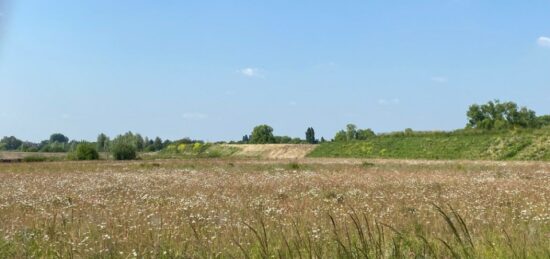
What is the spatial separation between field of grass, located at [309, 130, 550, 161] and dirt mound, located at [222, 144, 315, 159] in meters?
6.14

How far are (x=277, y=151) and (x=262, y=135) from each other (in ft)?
190

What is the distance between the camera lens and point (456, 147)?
62.2m

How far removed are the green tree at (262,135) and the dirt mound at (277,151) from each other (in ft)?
141

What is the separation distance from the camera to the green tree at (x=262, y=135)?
153525mm

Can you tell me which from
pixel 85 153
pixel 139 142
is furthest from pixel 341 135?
pixel 85 153

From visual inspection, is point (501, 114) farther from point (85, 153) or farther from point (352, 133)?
point (85, 153)

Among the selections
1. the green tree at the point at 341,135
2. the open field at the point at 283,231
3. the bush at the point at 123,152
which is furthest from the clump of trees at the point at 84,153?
the green tree at the point at 341,135

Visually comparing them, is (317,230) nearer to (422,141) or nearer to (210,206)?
(210,206)

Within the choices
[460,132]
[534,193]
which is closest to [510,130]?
[460,132]

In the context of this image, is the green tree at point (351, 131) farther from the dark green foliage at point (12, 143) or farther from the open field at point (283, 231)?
the open field at point (283, 231)

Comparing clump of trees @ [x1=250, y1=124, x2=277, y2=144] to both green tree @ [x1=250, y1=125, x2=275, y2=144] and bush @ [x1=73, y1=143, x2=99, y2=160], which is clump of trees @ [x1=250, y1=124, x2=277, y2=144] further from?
bush @ [x1=73, y1=143, x2=99, y2=160]

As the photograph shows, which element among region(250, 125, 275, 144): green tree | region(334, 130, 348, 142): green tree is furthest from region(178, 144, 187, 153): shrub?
region(334, 130, 348, 142): green tree

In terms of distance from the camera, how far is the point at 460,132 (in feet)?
225

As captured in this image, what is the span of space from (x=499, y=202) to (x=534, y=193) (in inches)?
105
